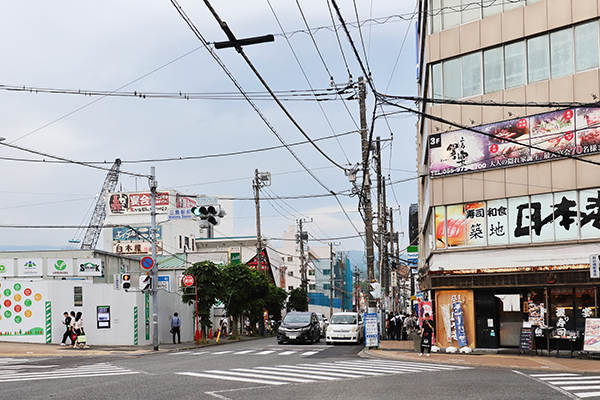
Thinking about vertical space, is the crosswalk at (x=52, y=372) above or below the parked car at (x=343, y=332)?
above

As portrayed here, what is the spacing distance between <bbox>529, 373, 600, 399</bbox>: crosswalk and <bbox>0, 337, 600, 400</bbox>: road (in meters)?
0.02

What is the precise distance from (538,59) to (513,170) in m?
4.38

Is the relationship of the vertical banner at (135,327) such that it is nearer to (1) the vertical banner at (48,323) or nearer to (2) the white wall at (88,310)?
(2) the white wall at (88,310)

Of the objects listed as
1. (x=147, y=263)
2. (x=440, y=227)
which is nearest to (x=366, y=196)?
(x=440, y=227)

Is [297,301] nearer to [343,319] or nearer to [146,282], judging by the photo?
[343,319]

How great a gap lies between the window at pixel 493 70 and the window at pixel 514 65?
0.22 meters

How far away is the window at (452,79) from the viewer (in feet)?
88.1

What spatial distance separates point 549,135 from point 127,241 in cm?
8124

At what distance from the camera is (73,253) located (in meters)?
38.9

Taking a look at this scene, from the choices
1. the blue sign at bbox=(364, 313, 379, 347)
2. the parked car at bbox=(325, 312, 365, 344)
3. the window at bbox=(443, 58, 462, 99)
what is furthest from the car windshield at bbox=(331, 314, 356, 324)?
the window at bbox=(443, 58, 462, 99)

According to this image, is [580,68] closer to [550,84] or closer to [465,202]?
[550,84]

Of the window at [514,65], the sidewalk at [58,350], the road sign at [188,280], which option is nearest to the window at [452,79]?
the window at [514,65]

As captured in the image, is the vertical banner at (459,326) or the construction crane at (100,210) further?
the construction crane at (100,210)

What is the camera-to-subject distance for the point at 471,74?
26.4m
